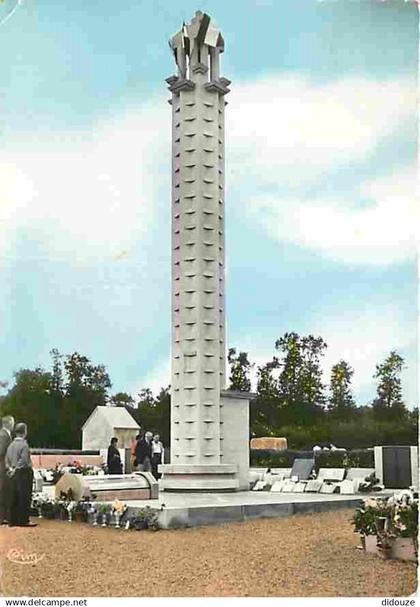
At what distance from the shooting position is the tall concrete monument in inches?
745

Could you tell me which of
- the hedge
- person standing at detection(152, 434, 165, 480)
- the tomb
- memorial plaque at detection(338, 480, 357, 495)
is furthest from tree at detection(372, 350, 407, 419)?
the tomb

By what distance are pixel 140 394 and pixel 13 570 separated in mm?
26701

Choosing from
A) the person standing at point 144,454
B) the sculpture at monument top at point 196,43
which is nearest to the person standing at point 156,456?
the person standing at point 144,454

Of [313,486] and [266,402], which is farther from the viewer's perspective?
[266,402]

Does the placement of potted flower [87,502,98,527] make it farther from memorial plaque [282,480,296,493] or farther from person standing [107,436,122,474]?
memorial plaque [282,480,296,493]

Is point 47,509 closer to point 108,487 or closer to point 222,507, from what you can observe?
point 108,487

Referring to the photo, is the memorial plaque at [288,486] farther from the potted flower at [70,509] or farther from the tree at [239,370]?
the tree at [239,370]

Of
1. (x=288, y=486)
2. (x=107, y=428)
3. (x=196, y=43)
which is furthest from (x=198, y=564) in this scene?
(x=107, y=428)

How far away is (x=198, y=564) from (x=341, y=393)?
2914cm

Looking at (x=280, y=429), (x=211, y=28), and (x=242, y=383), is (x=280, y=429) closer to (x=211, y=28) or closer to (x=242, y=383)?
(x=242, y=383)

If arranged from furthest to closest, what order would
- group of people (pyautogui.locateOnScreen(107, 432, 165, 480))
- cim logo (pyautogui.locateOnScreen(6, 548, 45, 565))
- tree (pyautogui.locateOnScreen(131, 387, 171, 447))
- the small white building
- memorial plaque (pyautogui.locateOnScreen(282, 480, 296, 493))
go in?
tree (pyautogui.locateOnScreen(131, 387, 171, 447)) → the small white building → group of people (pyautogui.locateOnScreen(107, 432, 165, 480)) → memorial plaque (pyautogui.locateOnScreen(282, 480, 296, 493)) → cim logo (pyautogui.locateOnScreen(6, 548, 45, 565))

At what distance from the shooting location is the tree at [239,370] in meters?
39.3

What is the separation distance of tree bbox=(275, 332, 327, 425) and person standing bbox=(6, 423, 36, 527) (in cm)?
2527

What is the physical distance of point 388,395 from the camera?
27406 millimetres
